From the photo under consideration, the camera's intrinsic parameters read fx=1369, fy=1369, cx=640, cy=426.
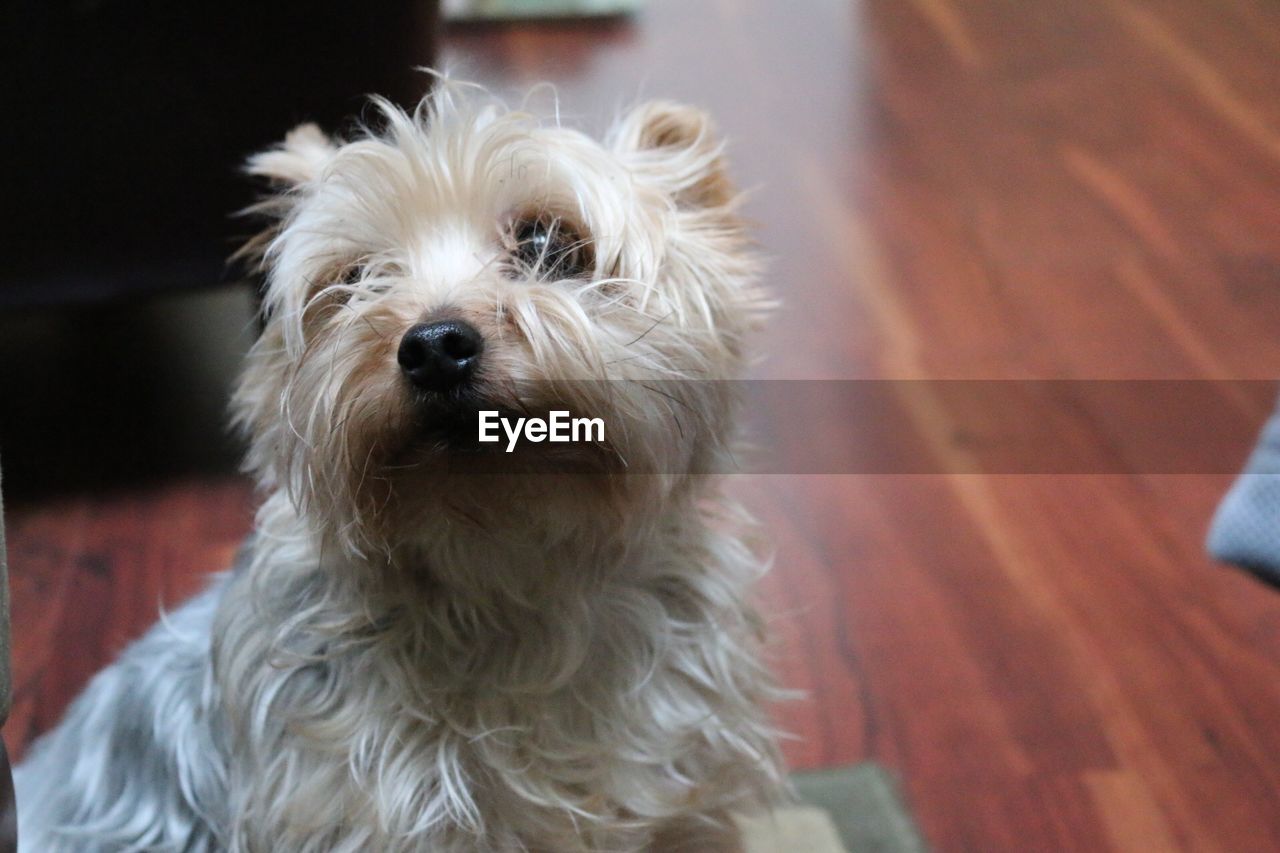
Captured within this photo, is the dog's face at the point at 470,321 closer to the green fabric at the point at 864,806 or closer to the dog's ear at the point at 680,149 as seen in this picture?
the dog's ear at the point at 680,149

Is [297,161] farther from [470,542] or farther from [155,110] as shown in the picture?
[155,110]

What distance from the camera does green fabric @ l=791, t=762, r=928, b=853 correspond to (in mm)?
1522

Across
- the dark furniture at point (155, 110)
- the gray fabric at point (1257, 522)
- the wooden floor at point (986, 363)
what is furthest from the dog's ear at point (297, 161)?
the gray fabric at point (1257, 522)

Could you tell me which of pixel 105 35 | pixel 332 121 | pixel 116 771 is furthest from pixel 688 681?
pixel 105 35

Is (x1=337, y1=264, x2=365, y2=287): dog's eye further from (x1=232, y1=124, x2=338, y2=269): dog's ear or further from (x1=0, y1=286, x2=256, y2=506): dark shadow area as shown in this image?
(x1=0, y1=286, x2=256, y2=506): dark shadow area

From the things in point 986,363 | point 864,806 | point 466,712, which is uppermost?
point 466,712

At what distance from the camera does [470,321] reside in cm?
95

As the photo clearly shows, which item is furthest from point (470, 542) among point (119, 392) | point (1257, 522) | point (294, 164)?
point (119, 392)

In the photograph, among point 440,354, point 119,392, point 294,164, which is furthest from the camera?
point 119,392

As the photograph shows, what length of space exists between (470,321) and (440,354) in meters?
0.04

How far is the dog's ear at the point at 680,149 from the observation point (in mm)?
1203

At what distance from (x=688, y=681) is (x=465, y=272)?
0.39m

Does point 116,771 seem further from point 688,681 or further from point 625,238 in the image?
point 625,238

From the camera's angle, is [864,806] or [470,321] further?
[864,806]
